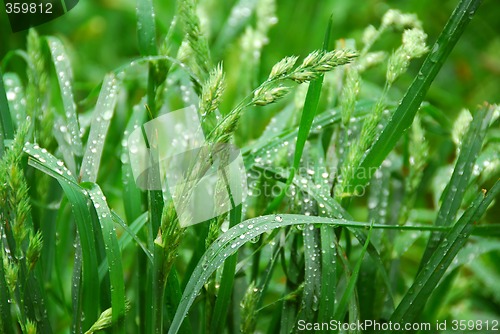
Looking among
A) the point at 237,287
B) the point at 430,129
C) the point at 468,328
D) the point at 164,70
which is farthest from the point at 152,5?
the point at 468,328

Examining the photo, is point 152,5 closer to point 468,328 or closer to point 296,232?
point 296,232

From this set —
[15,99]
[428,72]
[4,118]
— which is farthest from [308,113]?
[15,99]

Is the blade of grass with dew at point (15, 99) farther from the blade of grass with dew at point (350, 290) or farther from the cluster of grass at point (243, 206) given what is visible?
the blade of grass with dew at point (350, 290)

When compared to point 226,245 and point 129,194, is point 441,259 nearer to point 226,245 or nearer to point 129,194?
point 226,245

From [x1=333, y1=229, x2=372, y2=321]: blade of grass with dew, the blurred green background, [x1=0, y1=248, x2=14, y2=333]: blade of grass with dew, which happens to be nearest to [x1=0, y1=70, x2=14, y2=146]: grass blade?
[x1=0, y1=248, x2=14, y2=333]: blade of grass with dew

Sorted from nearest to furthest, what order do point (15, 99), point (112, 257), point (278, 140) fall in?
point (112, 257) → point (278, 140) → point (15, 99)

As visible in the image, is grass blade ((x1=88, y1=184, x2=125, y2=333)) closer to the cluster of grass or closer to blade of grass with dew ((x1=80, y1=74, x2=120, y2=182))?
the cluster of grass

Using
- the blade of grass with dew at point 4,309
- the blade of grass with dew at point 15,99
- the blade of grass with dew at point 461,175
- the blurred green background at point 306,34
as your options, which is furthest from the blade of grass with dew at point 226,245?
the blurred green background at point 306,34
